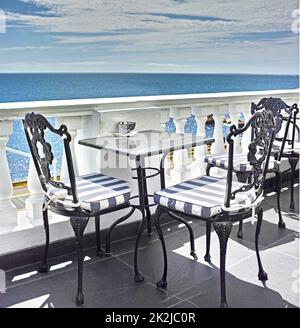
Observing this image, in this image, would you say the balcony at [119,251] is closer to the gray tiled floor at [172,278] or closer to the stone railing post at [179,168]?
the gray tiled floor at [172,278]

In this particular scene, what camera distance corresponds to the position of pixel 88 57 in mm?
24891

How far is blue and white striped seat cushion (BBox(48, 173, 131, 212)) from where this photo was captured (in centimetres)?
206

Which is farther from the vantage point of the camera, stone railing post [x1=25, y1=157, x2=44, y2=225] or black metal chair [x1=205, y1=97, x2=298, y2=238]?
black metal chair [x1=205, y1=97, x2=298, y2=238]

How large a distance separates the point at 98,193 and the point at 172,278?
0.65 meters

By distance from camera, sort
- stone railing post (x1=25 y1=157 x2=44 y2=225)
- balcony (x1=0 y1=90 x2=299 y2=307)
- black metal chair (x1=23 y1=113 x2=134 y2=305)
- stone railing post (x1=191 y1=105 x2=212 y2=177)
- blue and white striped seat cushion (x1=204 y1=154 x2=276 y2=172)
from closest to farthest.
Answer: black metal chair (x1=23 y1=113 x2=134 y2=305) < balcony (x1=0 y1=90 x2=299 y2=307) < stone railing post (x1=25 y1=157 x2=44 y2=225) < blue and white striped seat cushion (x1=204 y1=154 x2=276 y2=172) < stone railing post (x1=191 y1=105 x2=212 y2=177)

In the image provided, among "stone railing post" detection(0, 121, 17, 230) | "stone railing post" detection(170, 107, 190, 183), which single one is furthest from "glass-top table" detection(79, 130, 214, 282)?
"stone railing post" detection(170, 107, 190, 183)

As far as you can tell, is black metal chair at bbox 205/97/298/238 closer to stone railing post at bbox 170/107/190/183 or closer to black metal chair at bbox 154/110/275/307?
stone railing post at bbox 170/107/190/183

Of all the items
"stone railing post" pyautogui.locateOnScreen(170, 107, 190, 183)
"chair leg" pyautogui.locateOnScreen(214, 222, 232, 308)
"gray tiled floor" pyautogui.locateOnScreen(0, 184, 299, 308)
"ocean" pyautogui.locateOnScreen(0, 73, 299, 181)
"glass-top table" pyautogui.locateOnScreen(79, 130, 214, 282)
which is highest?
"ocean" pyautogui.locateOnScreen(0, 73, 299, 181)

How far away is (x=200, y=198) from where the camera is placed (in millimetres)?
2090

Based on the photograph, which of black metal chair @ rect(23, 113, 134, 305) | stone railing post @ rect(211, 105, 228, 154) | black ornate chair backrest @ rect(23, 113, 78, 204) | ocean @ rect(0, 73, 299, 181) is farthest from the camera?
ocean @ rect(0, 73, 299, 181)

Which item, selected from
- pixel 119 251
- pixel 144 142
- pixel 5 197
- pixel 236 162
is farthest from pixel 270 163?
pixel 5 197

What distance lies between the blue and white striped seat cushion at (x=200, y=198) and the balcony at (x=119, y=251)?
1.56 feet

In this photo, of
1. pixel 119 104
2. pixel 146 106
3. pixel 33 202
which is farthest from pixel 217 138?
pixel 33 202
